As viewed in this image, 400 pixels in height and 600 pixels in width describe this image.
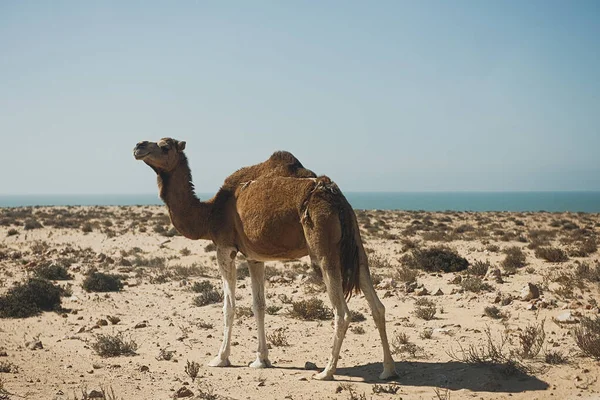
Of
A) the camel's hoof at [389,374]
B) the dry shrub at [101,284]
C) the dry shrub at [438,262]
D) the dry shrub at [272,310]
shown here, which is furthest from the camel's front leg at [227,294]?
the dry shrub at [438,262]

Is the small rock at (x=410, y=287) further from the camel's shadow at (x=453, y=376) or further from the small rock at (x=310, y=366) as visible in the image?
the small rock at (x=310, y=366)

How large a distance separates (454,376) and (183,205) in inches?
183

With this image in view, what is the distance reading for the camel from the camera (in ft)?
22.4

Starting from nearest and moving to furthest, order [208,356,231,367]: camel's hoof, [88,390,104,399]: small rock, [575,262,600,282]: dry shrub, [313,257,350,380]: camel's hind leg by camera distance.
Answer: [88,390,104,399]: small rock < [313,257,350,380]: camel's hind leg < [208,356,231,367]: camel's hoof < [575,262,600,282]: dry shrub

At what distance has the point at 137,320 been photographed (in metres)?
11.2

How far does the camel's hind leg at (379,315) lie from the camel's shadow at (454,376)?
14 centimetres

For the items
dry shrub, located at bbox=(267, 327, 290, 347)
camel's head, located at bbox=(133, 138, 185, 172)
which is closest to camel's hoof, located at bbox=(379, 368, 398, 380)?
dry shrub, located at bbox=(267, 327, 290, 347)

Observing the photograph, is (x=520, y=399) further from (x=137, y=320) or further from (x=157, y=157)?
(x=137, y=320)

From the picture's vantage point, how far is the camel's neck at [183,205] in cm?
819

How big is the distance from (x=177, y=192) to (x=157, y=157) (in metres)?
0.63

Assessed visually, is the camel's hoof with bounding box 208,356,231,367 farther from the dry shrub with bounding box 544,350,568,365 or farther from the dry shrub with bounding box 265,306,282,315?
the dry shrub with bounding box 544,350,568,365

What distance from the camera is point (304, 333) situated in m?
9.92

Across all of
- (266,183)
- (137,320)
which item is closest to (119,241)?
(137,320)

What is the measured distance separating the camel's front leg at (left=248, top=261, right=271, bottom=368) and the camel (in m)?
0.01
